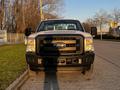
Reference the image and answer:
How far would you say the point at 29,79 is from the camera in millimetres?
10875

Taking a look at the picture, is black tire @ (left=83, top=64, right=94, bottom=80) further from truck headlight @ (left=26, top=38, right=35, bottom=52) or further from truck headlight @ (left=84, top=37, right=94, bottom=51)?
truck headlight @ (left=26, top=38, right=35, bottom=52)

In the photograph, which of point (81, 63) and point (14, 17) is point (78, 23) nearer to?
point (81, 63)

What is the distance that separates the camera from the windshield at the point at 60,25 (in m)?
12.3

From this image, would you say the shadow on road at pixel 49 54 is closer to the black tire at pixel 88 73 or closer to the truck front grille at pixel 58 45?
the truck front grille at pixel 58 45

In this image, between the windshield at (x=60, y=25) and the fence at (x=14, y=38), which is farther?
the fence at (x=14, y=38)

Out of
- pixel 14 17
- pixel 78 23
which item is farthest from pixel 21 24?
pixel 78 23

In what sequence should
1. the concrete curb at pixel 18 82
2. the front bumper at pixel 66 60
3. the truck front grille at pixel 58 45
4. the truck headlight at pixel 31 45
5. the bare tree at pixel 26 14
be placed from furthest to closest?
→ the bare tree at pixel 26 14 → the truck headlight at pixel 31 45 → the truck front grille at pixel 58 45 → the front bumper at pixel 66 60 → the concrete curb at pixel 18 82

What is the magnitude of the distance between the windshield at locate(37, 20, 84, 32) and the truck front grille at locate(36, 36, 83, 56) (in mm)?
2095

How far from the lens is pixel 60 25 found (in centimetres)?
1247

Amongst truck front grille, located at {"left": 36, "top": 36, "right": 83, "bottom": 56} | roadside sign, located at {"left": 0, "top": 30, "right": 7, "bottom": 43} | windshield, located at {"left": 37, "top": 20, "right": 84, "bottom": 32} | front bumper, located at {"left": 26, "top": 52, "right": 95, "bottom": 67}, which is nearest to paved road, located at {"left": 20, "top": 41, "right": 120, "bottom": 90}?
front bumper, located at {"left": 26, "top": 52, "right": 95, "bottom": 67}

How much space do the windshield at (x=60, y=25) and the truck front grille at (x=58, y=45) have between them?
2.10 metres

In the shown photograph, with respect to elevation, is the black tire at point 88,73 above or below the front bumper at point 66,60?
below

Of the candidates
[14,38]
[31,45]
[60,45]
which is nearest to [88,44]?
[60,45]

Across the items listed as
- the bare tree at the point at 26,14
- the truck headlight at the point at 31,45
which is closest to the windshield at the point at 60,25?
the truck headlight at the point at 31,45
